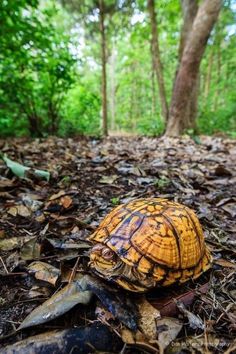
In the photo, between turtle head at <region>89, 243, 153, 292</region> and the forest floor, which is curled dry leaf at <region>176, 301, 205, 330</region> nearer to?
the forest floor

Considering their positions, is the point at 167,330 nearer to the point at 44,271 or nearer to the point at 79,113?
the point at 44,271

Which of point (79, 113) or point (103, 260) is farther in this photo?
point (79, 113)

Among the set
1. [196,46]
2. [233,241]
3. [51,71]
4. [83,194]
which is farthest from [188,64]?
[233,241]

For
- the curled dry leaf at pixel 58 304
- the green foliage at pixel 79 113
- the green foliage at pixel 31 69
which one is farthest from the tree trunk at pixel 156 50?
the curled dry leaf at pixel 58 304

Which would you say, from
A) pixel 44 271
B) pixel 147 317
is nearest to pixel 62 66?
pixel 44 271

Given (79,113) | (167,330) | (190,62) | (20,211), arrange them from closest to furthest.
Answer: (167,330)
(20,211)
(190,62)
(79,113)

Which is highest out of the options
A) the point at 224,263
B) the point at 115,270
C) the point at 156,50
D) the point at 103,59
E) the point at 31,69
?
the point at 156,50

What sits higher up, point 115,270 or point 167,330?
point 115,270

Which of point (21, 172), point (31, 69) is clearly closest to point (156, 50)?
point (31, 69)

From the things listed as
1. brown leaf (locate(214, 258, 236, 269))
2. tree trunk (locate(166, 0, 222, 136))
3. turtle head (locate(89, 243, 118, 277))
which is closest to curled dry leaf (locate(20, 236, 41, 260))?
turtle head (locate(89, 243, 118, 277))

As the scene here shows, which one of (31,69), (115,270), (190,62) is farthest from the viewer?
(190,62)
